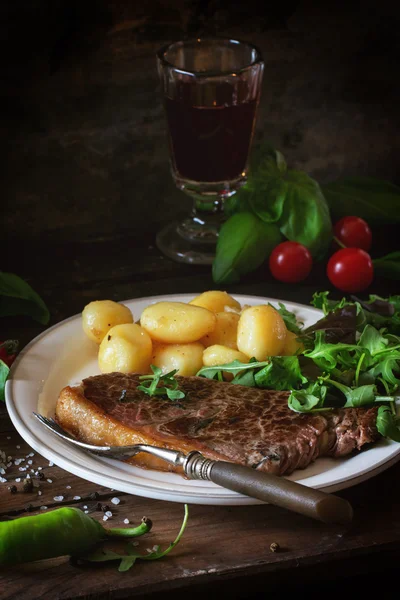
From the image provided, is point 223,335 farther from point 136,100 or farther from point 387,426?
point 136,100

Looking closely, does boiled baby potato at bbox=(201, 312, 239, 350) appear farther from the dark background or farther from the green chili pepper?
the dark background

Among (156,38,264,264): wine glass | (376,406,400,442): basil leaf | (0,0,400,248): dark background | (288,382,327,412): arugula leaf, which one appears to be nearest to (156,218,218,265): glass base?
(156,38,264,264): wine glass

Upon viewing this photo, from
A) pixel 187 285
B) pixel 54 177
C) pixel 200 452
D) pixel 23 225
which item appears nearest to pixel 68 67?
pixel 54 177

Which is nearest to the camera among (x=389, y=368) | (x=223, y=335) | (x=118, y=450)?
(x=118, y=450)

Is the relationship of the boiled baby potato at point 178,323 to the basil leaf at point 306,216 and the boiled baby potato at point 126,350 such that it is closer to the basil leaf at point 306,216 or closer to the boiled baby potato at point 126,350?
the boiled baby potato at point 126,350

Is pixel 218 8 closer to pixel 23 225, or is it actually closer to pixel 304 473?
pixel 23 225

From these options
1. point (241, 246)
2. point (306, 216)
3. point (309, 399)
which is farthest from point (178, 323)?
point (306, 216)
